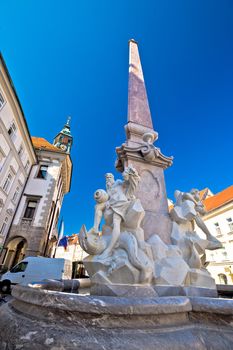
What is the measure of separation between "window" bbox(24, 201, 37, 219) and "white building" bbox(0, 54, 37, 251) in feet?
3.33

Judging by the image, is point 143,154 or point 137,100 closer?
point 143,154

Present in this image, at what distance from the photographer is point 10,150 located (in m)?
14.3

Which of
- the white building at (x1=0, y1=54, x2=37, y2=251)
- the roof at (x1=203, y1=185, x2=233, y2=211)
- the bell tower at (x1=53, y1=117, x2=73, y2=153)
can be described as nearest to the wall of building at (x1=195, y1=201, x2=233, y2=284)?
the roof at (x1=203, y1=185, x2=233, y2=211)

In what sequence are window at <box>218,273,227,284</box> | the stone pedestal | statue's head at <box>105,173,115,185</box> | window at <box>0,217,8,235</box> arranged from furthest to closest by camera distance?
1. window at <box>218,273,227,284</box>
2. window at <box>0,217,8,235</box>
3. statue's head at <box>105,173,115,185</box>
4. the stone pedestal

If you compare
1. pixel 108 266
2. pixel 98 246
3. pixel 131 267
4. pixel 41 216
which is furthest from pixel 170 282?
pixel 41 216

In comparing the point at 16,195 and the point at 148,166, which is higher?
the point at 16,195

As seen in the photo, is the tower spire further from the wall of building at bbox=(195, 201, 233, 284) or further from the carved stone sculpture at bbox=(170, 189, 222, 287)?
the wall of building at bbox=(195, 201, 233, 284)

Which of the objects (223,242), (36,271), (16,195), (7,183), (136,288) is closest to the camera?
(136,288)

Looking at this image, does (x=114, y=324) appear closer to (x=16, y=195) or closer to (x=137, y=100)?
(x=137, y=100)

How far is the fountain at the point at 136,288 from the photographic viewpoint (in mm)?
1243

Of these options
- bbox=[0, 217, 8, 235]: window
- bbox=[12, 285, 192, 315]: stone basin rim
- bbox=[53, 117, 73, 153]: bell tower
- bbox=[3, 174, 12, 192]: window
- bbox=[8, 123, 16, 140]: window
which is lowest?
bbox=[12, 285, 192, 315]: stone basin rim

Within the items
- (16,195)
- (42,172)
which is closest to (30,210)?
(16,195)

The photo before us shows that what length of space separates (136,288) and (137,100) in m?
5.15

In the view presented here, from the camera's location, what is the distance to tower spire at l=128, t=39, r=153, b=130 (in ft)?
17.2
